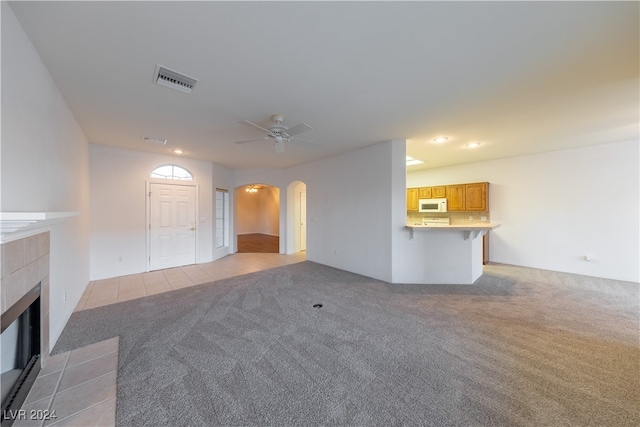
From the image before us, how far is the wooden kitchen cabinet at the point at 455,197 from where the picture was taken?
6.28m

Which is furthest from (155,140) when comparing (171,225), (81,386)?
(81,386)

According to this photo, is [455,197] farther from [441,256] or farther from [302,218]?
[302,218]

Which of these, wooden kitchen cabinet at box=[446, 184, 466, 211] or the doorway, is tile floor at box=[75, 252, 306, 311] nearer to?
the doorway

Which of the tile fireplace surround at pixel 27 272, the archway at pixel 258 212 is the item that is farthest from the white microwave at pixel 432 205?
the tile fireplace surround at pixel 27 272

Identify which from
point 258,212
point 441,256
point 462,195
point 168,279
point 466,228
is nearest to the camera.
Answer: point 466,228

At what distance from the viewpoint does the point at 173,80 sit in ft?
7.63

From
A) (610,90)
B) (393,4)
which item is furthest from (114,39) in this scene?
(610,90)

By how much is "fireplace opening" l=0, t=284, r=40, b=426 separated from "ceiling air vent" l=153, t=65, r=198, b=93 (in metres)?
2.08

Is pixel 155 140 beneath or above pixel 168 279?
above

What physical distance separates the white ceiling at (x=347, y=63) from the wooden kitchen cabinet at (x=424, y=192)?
3235 millimetres

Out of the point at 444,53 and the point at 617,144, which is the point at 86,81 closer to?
the point at 444,53

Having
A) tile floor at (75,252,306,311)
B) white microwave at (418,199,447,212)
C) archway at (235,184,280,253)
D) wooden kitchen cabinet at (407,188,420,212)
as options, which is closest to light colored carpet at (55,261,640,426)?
tile floor at (75,252,306,311)

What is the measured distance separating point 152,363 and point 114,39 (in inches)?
105

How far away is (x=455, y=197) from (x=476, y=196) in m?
0.49
